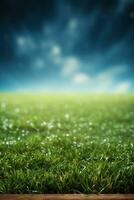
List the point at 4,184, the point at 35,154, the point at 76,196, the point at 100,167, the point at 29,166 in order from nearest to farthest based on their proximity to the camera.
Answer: the point at 76,196 → the point at 4,184 → the point at 100,167 → the point at 29,166 → the point at 35,154

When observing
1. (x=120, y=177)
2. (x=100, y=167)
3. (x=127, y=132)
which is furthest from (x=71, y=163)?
(x=127, y=132)

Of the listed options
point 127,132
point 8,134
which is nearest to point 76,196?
point 8,134

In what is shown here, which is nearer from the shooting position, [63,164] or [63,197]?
[63,197]

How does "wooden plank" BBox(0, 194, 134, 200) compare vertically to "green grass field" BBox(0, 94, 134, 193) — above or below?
below

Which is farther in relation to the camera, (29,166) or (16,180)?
(29,166)

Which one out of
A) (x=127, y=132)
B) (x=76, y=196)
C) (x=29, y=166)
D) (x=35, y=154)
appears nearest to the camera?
(x=76, y=196)

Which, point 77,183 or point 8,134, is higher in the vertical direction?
point 8,134

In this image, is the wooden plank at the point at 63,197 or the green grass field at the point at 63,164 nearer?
the wooden plank at the point at 63,197

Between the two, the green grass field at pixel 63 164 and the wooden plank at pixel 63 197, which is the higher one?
the green grass field at pixel 63 164

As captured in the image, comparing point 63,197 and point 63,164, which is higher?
point 63,164

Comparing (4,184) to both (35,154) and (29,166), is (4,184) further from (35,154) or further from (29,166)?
(35,154)

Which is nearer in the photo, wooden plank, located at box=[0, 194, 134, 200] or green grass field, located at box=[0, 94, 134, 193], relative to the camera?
wooden plank, located at box=[0, 194, 134, 200]
